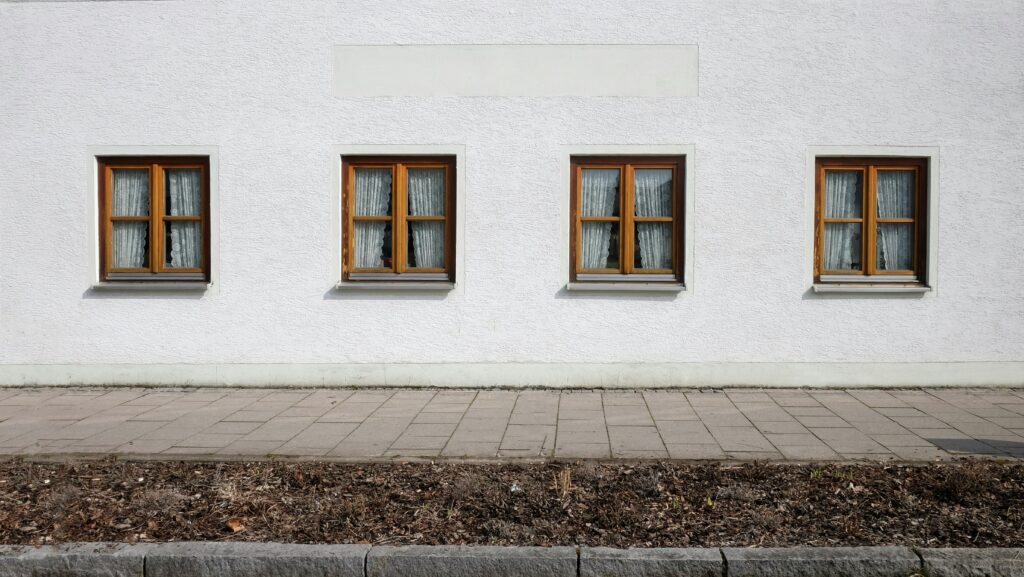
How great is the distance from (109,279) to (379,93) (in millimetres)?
3723

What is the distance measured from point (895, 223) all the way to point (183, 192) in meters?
8.01

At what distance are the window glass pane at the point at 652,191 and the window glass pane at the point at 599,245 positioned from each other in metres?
0.38

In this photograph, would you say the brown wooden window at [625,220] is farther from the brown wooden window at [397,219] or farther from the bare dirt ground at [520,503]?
Answer: the bare dirt ground at [520,503]

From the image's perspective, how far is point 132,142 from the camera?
26.6 ft

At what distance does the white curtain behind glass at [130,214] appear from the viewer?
8.29 meters

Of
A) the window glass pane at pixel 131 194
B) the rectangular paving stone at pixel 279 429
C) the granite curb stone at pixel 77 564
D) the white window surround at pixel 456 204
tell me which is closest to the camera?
the granite curb stone at pixel 77 564

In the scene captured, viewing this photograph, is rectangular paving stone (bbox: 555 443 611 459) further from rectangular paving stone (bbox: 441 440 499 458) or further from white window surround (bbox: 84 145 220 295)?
white window surround (bbox: 84 145 220 295)

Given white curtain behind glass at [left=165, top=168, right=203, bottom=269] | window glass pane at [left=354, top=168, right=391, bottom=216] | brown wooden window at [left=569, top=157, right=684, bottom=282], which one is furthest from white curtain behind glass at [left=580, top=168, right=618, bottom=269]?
white curtain behind glass at [left=165, top=168, right=203, bottom=269]

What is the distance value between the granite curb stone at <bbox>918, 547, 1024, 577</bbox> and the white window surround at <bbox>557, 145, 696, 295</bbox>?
464cm

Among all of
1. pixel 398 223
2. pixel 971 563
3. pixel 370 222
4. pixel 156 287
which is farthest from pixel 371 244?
pixel 971 563

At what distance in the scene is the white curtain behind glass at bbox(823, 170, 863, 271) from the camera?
805 cm

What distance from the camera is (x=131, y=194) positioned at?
8.31m

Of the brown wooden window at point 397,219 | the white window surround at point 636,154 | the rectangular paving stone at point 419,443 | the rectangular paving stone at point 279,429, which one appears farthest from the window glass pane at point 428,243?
the rectangular paving stone at point 419,443

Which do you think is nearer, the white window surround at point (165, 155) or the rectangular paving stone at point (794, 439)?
the rectangular paving stone at point (794, 439)
